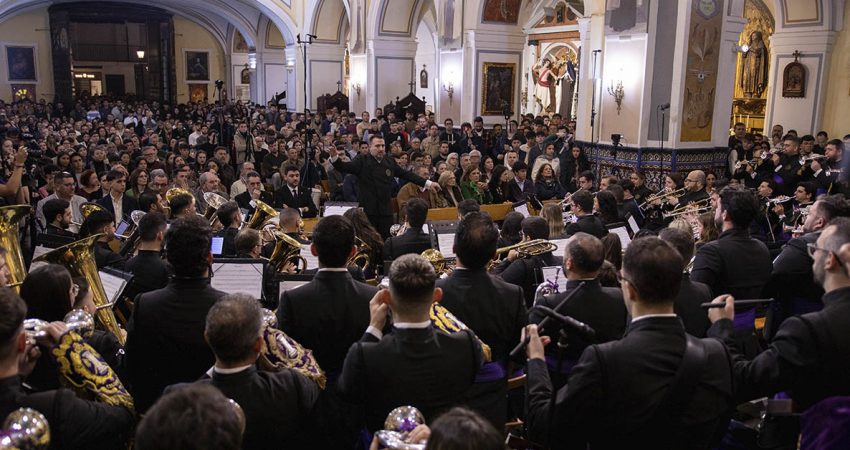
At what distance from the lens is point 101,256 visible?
482cm

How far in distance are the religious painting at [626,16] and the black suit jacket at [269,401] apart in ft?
36.2

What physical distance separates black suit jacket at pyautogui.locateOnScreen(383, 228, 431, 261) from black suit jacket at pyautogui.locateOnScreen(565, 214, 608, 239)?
122 centimetres

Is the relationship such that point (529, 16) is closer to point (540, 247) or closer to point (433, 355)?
point (540, 247)

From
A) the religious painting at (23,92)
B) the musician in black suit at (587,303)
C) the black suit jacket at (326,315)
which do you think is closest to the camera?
the black suit jacket at (326,315)

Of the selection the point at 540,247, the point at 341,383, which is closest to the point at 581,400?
the point at 341,383

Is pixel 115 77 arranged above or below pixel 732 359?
above

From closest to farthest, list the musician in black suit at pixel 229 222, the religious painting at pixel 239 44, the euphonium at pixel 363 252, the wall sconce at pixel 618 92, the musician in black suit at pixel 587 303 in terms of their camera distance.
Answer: the musician in black suit at pixel 587 303
the musician in black suit at pixel 229 222
the euphonium at pixel 363 252
the wall sconce at pixel 618 92
the religious painting at pixel 239 44

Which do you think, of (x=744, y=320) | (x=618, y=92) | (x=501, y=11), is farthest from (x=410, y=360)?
(x=501, y=11)

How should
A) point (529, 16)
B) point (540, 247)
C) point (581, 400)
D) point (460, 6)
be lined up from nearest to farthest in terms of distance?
point (581, 400)
point (540, 247)
point (460, 6)
point (529, 16)

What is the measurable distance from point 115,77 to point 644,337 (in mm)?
35356

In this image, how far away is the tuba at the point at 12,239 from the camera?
3.93m

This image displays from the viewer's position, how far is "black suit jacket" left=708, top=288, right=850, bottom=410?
257 cm

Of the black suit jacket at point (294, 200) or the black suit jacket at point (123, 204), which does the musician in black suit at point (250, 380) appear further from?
the black suit jacket at point (294, 200)

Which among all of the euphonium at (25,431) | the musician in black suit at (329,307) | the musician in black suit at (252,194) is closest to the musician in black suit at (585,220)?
the musician in black suit at (329,307)
